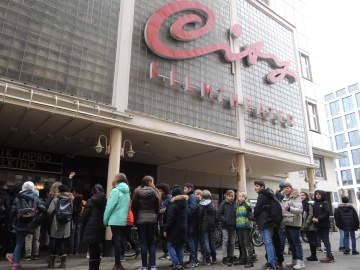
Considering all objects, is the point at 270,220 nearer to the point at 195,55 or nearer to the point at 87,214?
the point at 87,214

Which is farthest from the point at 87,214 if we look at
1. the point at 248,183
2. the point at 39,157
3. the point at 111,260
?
the point at 248,183

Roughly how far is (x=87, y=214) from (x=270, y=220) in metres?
3.96

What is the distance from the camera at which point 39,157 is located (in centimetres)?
1233

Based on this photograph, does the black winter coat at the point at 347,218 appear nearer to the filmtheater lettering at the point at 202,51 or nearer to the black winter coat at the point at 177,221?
the black winter coat at the point at 177,221

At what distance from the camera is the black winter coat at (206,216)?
304 inches

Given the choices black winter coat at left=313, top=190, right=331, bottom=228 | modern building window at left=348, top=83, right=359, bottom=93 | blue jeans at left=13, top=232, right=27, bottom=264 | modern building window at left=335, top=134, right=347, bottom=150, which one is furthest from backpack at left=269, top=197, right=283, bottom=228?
modern building window at left=348, top=83, right=359, bottom=93

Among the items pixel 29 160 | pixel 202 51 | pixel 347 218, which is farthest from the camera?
pixel 202 51

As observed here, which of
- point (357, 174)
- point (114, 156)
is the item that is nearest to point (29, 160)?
point (114, 156)

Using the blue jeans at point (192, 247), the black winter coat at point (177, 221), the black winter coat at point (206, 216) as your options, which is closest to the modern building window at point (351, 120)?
the black winter coat at point (206, 216)

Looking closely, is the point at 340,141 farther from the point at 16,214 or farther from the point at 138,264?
the point at 16,214

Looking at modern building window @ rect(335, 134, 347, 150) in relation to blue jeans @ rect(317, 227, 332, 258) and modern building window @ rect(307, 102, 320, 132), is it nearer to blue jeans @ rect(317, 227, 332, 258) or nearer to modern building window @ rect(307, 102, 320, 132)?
modern building window @ rect(307, 102, 320, 132)

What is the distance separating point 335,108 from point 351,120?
545 cm

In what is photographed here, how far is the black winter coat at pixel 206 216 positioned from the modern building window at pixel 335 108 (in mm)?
73296

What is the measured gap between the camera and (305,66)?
22.4 metres
